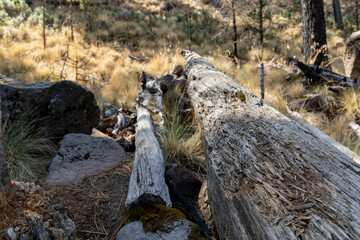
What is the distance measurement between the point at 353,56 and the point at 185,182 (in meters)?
5.12

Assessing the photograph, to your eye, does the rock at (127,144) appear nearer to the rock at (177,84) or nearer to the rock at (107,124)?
the rock at (107,124)

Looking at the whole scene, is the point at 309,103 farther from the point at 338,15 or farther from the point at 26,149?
the point at 338,15

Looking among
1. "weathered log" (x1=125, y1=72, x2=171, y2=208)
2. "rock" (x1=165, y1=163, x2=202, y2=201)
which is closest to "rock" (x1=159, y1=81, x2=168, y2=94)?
"weathered log" (x1=125, y1=72, x2=171, y2=208)

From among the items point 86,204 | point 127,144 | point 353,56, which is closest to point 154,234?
point 86,204

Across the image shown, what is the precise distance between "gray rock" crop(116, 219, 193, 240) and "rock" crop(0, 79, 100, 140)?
239cm

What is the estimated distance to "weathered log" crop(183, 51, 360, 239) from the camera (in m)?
1.16

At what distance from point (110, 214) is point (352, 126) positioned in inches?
147

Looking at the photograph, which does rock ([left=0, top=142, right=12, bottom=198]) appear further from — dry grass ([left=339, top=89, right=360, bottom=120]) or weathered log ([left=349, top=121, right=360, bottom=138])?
dry grass ([left=339, top=89, right=360, bottom=120])

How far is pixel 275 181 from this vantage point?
1.43 metres

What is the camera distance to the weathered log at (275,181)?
1158 mm

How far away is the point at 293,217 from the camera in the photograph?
3.88ft

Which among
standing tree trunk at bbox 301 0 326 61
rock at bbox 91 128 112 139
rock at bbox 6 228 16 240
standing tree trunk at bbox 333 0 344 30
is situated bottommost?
rock at bbox 91 128 112 139

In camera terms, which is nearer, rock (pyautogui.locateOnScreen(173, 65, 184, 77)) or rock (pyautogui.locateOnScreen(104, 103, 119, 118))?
rock (pyautogui.locateOnScreen(104, 103, 119, 118))

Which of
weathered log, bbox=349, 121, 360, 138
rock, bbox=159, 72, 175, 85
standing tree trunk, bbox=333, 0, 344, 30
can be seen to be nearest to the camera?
weathered log, bbox=349, 121, 360, 138
